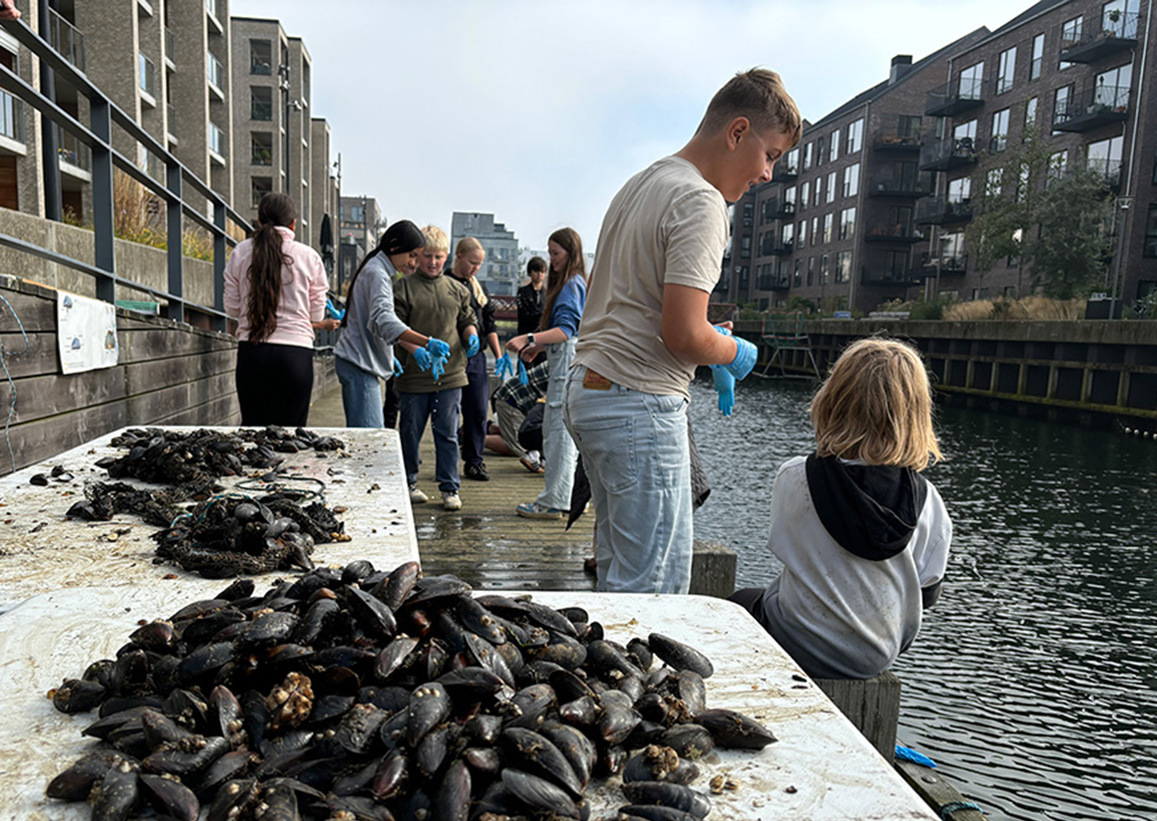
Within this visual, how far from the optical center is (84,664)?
171cm

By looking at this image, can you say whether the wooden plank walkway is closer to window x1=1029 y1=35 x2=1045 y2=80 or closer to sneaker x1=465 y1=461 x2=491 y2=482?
sneaker x1=465 y1=461 x2=491 y2=482

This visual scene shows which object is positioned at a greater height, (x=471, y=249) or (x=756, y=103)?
(x=756, y=103)

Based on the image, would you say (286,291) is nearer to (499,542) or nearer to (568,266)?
(568,266)

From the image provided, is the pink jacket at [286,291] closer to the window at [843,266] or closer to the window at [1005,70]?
the window at [1005,70]

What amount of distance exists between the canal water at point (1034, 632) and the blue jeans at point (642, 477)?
10.5 ft

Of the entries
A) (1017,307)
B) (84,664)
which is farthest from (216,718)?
(1017,307)

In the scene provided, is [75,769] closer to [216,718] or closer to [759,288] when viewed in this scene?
[216,718]

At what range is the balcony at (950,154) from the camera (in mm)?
46688

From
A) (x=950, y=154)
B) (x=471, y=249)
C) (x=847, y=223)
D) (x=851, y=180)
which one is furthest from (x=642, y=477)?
(x=851, y=180)

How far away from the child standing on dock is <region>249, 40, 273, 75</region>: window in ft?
175

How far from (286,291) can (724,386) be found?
9.22 ft

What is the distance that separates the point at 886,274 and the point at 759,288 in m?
17.9

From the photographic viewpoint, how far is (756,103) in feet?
8.79

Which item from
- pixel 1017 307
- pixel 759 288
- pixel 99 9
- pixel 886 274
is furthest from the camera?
pixel 759 288
